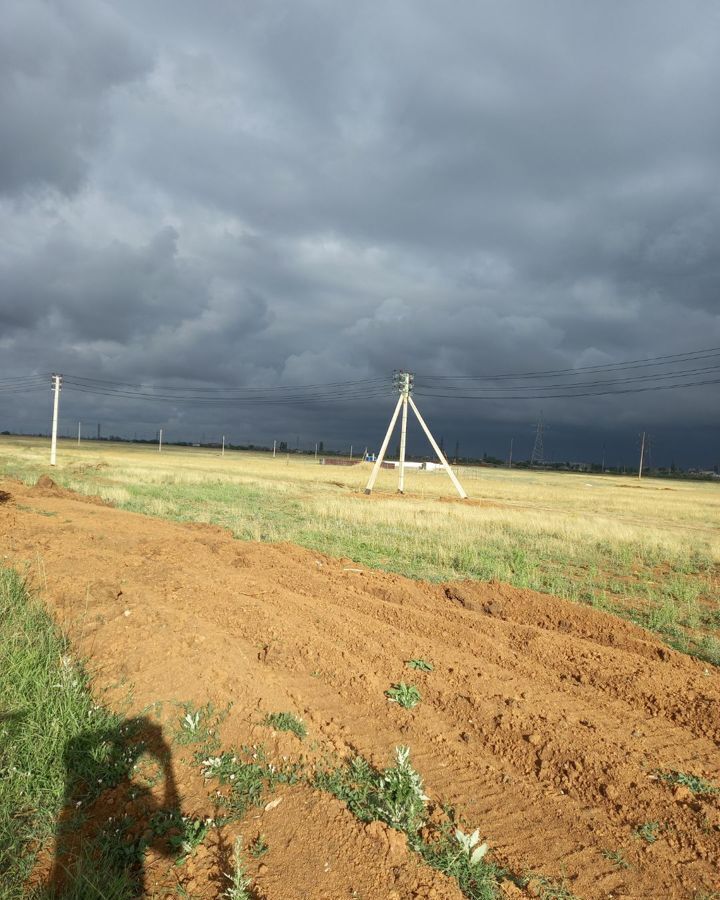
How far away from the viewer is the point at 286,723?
4.65m

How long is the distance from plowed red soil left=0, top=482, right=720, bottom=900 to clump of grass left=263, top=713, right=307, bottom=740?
3.9 inches

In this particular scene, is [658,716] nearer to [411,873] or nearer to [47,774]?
[411,873]

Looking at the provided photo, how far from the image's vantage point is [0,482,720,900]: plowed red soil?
3359mm

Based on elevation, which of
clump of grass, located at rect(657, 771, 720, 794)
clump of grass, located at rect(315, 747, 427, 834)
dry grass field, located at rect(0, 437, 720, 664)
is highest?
clump of grass, located at rect(315, 747, 427, 834)

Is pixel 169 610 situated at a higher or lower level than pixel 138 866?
higher

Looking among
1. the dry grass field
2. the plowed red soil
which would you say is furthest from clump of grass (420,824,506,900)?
the dry grass field

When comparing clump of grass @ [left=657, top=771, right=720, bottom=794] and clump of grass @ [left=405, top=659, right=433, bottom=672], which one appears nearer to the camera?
clump of grass @ [left=657, top=771, right=720, bottom=794]

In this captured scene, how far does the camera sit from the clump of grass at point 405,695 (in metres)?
5.26

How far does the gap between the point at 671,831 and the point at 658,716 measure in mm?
1955

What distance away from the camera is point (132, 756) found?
411 centimetres

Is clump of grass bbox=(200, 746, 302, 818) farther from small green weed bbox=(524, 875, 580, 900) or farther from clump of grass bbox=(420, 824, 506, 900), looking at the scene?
small green weed bbox=(524, 875, 580, 900)

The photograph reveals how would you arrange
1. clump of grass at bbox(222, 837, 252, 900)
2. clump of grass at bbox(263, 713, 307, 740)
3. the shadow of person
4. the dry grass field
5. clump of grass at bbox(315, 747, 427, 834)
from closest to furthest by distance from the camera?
clump of grass at bbox(222, 837, 252, 900), the shadow of person, clump of grass at bbox(315, 747, 427, 834), clump of grass at bbox(263, 713, 307, 740), the dry grass field

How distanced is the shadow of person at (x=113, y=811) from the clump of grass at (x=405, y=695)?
212 cm

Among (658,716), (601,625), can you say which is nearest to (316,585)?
(601,625)
